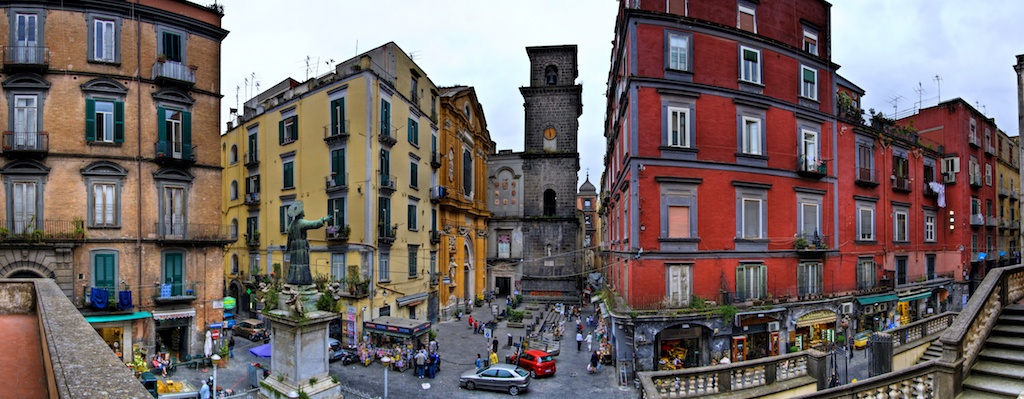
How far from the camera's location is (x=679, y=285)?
2245 centimetres

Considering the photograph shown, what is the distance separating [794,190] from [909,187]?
14.0 m

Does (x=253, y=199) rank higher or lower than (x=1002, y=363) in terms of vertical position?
higher

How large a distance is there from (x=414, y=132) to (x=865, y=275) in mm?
27724

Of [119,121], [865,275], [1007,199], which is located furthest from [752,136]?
[1007,199]

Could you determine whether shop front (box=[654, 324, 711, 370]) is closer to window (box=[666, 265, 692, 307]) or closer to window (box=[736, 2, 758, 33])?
window (box=[666, 265, 692, 307])

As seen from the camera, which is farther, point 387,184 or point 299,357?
point 387,184

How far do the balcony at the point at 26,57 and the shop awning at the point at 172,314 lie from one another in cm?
1106

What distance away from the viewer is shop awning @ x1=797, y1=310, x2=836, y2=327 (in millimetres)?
24734

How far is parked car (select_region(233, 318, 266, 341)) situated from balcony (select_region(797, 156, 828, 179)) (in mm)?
28862

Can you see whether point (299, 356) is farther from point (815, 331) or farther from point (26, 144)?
point (815, 331)

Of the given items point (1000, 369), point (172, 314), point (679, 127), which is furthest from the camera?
point (172, 314)

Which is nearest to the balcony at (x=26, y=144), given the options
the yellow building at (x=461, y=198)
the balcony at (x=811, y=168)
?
the yellow building at (x=461, y=198)

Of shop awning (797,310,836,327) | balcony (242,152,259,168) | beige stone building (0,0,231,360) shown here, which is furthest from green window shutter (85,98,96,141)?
shop awning (797,310,836,327)

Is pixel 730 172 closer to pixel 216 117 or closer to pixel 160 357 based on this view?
pixel 216 117
